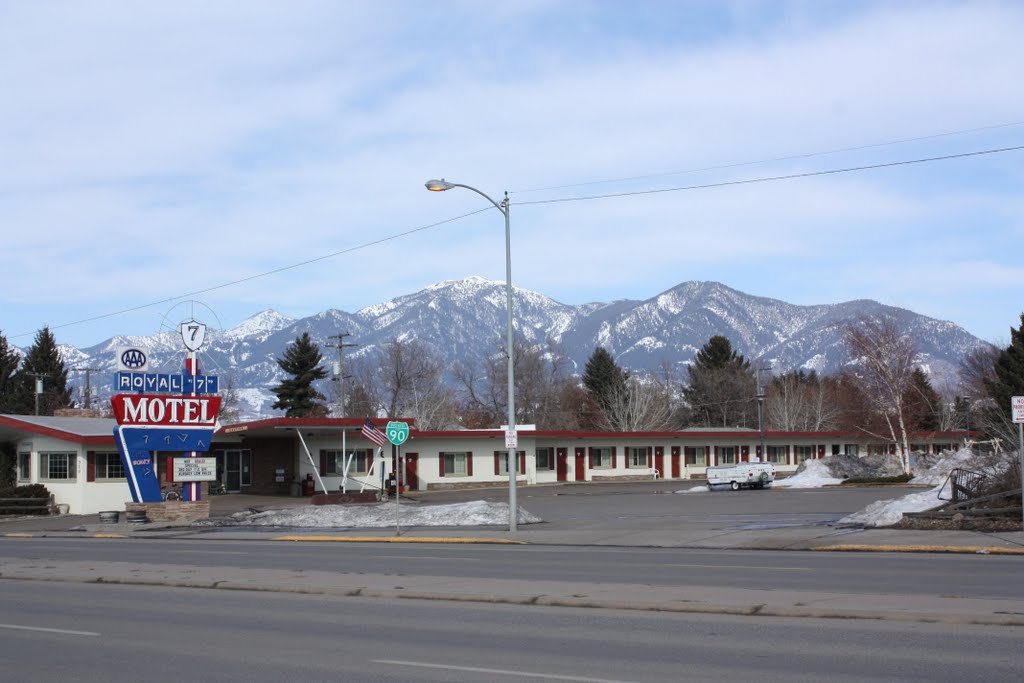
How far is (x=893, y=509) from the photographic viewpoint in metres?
27.2

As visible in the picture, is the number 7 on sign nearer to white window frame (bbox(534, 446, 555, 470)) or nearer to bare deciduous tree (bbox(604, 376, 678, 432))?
white window frame (bbox(534, 446, 555, 470))

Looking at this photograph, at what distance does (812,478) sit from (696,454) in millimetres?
17022

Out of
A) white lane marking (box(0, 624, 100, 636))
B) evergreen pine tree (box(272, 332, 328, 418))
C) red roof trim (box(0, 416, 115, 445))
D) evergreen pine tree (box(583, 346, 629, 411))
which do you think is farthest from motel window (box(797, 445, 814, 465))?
white lane marking (box(0, 624, 100, 636))

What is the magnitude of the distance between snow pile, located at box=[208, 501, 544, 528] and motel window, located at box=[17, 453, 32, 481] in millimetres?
15352

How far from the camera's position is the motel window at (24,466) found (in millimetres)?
49406

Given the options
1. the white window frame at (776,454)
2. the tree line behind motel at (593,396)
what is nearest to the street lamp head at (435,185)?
the tree line behind motel at (593,396)

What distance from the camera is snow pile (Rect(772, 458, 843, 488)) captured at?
2419 inches

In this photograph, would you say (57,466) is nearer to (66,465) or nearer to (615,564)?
(66,465)

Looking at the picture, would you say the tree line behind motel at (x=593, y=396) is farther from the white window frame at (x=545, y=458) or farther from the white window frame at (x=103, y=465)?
the white window frame at (x=103, y=465)

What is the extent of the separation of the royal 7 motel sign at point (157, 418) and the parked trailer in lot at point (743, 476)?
96.5ft

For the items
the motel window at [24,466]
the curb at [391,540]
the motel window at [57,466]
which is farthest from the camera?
the motel window at [24,466]

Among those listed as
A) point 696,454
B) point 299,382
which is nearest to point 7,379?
point 299,382

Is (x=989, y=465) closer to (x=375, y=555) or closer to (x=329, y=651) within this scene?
(x=375, y=555)

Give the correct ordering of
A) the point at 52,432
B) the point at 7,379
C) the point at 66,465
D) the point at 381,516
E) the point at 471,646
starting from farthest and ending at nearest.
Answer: the point at 7,379 < the point at 66,465 < the point at 52,432 < the point at 381,516 < the point at 471,646
